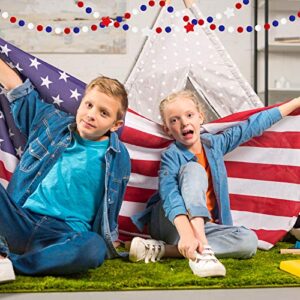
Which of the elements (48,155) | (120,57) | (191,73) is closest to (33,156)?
(48,155)

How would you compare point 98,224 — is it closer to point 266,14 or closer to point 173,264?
point 173,264

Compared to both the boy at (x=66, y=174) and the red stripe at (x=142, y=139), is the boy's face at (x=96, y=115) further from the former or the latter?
the red stripe at (x=142, y=139)

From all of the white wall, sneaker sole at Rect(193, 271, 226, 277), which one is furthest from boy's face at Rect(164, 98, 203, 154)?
the white wall

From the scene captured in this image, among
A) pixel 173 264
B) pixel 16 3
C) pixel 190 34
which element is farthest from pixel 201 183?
pixel 16 3

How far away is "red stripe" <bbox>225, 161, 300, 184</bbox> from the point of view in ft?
6.25

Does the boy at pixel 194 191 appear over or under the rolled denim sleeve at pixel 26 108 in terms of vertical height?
under

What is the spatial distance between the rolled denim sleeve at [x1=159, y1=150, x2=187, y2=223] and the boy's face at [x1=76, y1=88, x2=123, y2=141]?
23 cm

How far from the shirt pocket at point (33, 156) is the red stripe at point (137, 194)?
0.39 metres

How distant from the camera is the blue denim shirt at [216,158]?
167cm

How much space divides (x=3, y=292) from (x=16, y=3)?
8.84 ft

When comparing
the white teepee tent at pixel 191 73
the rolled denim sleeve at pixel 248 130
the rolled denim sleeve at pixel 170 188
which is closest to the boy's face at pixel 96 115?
the rolled denim sleeve at pixel 170 188

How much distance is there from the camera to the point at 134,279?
4.24 feet

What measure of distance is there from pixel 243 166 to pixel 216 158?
0.16m

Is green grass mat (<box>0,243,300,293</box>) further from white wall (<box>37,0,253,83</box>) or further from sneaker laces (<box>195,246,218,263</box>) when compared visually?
white wall (<box>37,0,253,83</box>)
